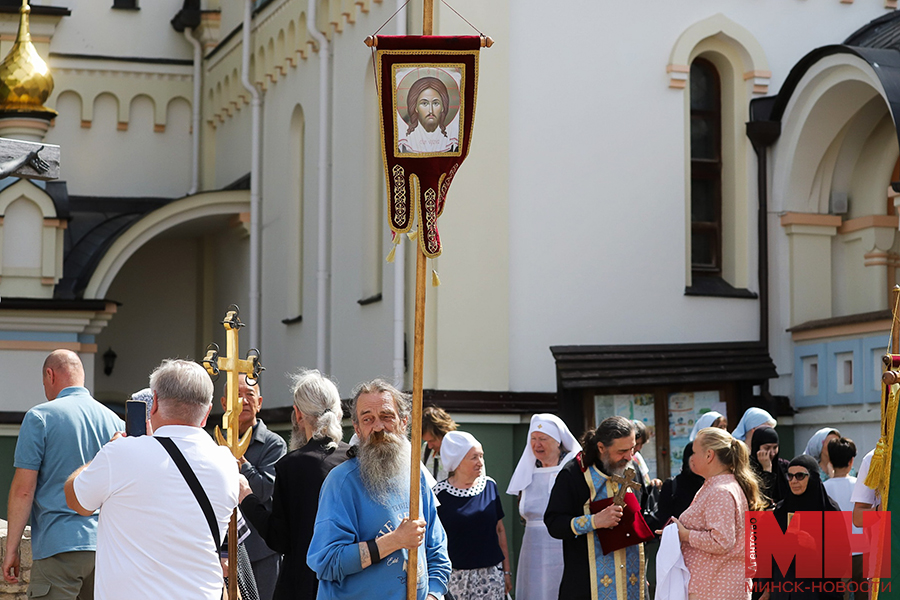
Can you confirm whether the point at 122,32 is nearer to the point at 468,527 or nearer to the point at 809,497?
the point at 468,527

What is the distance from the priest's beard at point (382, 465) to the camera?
5609 mm

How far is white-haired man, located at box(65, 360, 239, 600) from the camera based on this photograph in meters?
5.09

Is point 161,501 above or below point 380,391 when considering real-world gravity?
below

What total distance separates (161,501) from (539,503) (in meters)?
4.27

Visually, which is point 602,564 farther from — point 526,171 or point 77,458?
point 526,171

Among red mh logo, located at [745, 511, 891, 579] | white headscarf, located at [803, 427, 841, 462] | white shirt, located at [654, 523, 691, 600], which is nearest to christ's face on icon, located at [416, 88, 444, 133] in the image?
white shirt, located at [654, 523, 691, 600]

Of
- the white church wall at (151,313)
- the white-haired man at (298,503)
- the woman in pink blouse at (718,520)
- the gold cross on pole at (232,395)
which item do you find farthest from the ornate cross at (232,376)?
the white church wall at (151,313)

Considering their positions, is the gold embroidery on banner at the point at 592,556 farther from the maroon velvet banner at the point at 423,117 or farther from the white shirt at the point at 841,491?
the white shirt at the point at 841,491

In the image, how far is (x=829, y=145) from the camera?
13758 millimetres

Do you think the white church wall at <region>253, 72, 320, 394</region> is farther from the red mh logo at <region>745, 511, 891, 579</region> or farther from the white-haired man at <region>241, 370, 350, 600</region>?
the white-haired man at <region>241, 370, 350, 600</region>

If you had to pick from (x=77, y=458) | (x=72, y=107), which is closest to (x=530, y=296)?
(x=77, y=458)

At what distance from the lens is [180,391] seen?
17.4ft

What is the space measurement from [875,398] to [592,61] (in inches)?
161

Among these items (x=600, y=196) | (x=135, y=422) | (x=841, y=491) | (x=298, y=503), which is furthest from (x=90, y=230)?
(x=135, y=422)
